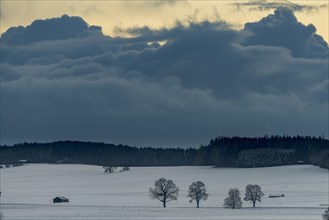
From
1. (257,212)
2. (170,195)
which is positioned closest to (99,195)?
(170,195)

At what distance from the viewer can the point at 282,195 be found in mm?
180000

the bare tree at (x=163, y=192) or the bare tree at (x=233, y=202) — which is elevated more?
the bare tree at (x=163, y=192)

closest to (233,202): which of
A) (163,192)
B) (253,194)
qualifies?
(253,194)

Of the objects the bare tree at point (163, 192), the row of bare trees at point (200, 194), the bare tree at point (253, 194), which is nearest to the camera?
the row of bare trees at point (200, 194)

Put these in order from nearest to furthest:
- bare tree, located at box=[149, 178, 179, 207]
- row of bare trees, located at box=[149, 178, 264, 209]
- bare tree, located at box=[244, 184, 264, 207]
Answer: row of bare trees, located at box=[149, 178, 264, 209], bare tree, located at box=[244, 184, 264, 207], bare tree, located at box=[149, 178, 179, 207]

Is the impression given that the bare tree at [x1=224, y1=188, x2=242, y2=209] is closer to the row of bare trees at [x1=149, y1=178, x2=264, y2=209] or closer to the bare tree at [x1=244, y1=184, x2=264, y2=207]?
the row of bare trees at [x1=149, y1=178, x2=264, y2=209]

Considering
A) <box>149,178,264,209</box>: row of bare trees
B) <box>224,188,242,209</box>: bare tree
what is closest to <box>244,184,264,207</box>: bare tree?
<box>149,178,264,209</box>: row of bare trees

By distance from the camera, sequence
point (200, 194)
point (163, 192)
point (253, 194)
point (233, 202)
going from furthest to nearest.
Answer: point (163, 192) → point (200, 194) → point (253, 194) → point (233, 202)

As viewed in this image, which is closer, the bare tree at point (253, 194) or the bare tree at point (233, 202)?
the bare tree at point (233, 202)

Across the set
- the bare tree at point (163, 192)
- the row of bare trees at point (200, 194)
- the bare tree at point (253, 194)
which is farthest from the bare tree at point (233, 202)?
the bare tree at point (163, 192)

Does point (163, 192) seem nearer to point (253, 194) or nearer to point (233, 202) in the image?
point (253, 194)

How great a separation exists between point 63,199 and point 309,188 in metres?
50.4

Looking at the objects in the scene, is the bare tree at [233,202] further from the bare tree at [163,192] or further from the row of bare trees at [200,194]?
the bare tree at [163,192]

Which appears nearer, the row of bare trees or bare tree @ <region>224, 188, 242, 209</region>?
bare tree @ <region>224, 188, 242, 209</region>
